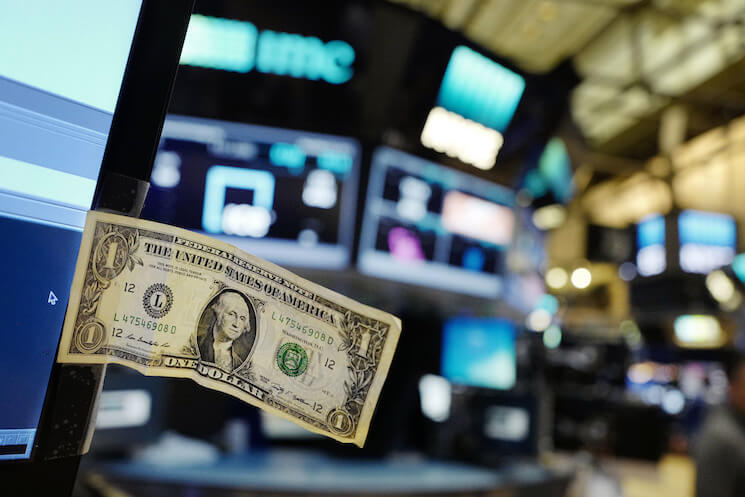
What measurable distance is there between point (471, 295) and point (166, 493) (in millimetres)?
2464

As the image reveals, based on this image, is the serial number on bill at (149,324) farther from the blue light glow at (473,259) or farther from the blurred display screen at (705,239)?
the blurred display screen at (705,239)

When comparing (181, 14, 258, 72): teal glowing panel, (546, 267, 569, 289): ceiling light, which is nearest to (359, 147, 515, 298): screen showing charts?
(181, 14, 258, 72): teal glowing panel

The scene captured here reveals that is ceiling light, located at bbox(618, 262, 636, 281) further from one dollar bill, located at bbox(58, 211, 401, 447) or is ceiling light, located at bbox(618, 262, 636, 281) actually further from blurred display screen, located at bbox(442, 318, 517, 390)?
one dollar bill, located at bbox(58, 211, 401, 447)

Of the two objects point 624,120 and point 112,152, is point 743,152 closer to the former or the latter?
point 624,120

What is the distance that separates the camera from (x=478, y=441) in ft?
14.5

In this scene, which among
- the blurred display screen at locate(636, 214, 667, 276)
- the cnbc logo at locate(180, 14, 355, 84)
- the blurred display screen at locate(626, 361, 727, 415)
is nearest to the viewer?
the cnbc logo at locate(180, 14, 355, 84)

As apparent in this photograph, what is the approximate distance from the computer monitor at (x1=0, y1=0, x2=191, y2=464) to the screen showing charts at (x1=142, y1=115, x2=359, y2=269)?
244cm

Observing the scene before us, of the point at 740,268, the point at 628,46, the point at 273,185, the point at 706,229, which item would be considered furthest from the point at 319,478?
the point at 628,46

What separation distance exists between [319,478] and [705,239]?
7395 mm

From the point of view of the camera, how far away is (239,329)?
0.66 meters

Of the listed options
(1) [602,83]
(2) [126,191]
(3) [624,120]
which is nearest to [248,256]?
(2) [126,191]

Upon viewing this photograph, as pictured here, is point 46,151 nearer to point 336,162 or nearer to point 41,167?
point 41,167

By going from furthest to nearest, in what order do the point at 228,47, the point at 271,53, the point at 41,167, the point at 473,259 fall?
the point at 473,259 < the point at 271,53 < the point at 228,47 < the point at 41,167

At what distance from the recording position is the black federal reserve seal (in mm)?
657
